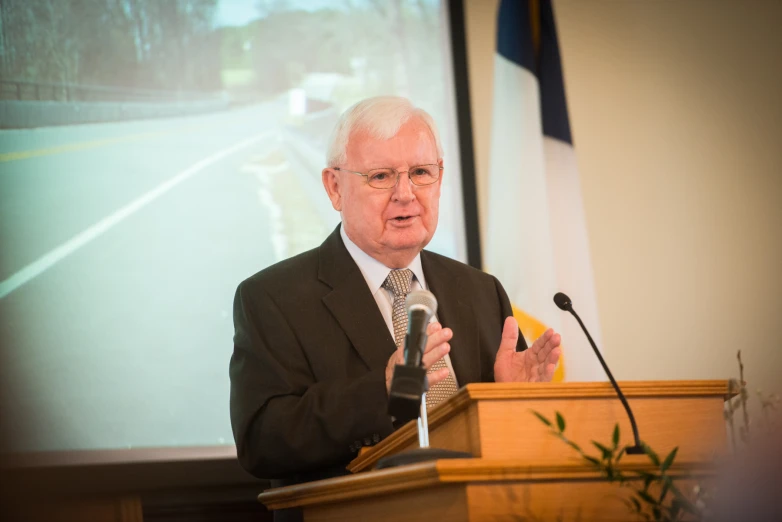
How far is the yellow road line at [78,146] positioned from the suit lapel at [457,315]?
1547 millimetres

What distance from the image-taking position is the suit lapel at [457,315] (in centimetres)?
281

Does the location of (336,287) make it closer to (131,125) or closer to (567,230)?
(131,125)

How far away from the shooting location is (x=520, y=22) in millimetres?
4926

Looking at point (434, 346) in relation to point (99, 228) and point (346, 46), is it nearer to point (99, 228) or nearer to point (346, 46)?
point (99, 228)

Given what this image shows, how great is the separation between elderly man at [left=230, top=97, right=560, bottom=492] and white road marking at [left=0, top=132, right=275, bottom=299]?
1278mm

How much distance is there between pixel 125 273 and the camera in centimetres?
393

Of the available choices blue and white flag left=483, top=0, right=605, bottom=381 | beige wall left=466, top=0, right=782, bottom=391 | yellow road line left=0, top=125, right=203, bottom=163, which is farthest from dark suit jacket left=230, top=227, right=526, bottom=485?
beige wall left=466, top=0, right=782, bottom=391

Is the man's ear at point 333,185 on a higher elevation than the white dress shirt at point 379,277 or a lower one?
higher

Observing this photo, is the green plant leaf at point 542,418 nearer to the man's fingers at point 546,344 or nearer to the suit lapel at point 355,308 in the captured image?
the man's fingers at point 546,344

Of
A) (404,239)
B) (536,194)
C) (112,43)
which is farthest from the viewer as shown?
(536,194)

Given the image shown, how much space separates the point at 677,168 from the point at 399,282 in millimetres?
2880

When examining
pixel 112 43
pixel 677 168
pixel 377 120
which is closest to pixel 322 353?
pixel 377 120

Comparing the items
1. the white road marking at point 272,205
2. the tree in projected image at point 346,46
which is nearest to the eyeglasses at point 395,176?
the white road marking at point 272,205

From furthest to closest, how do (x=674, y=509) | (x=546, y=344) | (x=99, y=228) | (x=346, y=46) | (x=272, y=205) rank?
1. (x=346, y=46)
2. (x=272, y=205)
3. (x=99, y=228)
4. (x=546, y=344)
5. (x=674, y=509)
